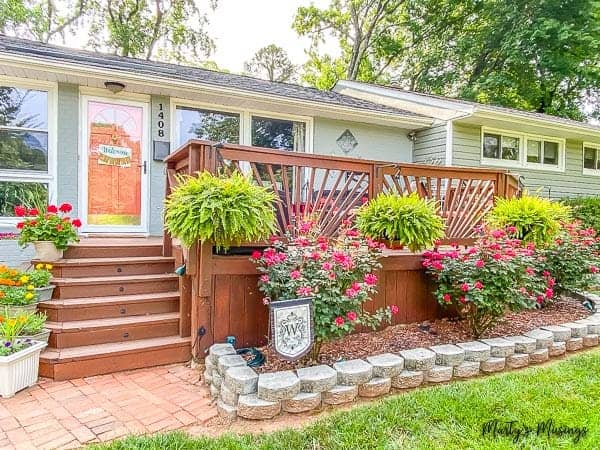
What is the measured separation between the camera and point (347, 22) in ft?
55.5

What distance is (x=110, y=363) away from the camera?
2.98 m

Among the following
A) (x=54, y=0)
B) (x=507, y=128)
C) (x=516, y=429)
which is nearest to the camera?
(x=516, y=429)

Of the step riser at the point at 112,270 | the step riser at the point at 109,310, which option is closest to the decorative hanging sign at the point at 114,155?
the step riser at the point at 112,270

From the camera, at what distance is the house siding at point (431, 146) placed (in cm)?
756

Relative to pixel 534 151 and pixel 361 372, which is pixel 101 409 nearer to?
pixel 361 372

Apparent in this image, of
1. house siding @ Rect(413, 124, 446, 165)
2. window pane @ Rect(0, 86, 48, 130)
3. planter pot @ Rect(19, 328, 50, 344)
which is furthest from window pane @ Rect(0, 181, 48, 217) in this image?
house siding @ Rect(413, 124, 446, 165)

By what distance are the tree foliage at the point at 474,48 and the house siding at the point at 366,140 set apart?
7.69m

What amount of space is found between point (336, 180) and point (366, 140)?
383cm

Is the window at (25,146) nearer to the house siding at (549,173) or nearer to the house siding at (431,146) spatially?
the house siding at (431,146)

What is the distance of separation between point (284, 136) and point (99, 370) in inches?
186

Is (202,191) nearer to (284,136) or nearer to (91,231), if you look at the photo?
(91,231)

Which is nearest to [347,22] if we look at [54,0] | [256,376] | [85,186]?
[54,0]

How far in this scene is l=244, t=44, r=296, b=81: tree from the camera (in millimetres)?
18656

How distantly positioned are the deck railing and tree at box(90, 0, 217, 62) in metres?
13.3
